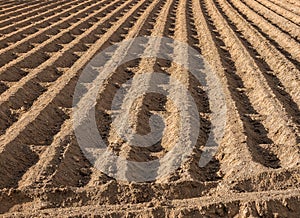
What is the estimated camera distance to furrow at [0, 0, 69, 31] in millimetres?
9705

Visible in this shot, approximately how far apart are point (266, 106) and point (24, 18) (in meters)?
7.99

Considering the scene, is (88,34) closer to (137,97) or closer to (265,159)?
(137,97)

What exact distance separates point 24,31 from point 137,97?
190 inches

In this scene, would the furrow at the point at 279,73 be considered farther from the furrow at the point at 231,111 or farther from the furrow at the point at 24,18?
the furrow at the point at 24,18

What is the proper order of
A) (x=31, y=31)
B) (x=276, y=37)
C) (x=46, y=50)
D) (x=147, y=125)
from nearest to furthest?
1. (x=147, y=125)
2. (x=46, y=50)
3. (x=276, y=37)
4. (x=31, y=31)

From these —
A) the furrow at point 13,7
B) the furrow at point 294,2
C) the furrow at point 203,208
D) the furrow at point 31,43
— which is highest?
the furrow at point 203,208

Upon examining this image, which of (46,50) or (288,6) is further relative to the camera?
(288,6)

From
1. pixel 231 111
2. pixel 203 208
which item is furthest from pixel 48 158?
pixel 231 111

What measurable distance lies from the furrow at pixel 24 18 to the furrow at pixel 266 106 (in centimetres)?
521

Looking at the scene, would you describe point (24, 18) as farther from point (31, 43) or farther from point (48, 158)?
point (48, 158)

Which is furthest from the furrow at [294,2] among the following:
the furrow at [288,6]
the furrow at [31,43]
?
the furrow at [31,43]

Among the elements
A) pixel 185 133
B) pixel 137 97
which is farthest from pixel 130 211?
pixel 137 97

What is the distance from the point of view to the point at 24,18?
11008 millimetres

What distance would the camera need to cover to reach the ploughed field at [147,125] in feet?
11.4
